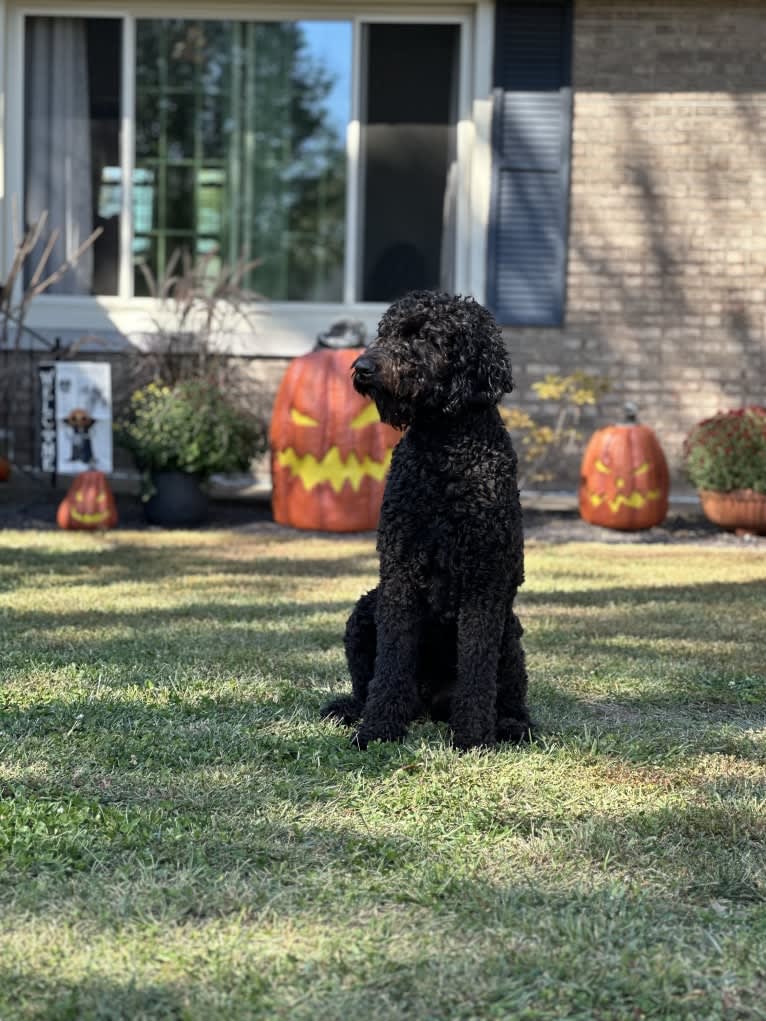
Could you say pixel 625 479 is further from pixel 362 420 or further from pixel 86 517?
pixel 86 517

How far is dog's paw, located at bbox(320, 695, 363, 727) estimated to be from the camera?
387 centimetres

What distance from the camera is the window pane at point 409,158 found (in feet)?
32.1

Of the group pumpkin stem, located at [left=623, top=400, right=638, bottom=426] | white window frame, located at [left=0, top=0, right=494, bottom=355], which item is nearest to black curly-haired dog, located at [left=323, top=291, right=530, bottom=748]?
pumpkin stem, located at [left=623, top=400, right=638, bottom=426]

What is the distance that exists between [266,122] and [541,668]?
643cm

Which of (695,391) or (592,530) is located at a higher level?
(695,391)

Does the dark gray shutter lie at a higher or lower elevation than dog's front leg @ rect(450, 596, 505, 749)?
higher

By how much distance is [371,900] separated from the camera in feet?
8.62

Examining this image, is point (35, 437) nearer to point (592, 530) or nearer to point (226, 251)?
point (226, 251)

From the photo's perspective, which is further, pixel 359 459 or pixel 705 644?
pixel 359 459

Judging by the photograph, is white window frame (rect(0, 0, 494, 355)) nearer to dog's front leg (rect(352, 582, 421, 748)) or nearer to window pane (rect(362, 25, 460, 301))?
window pane (rect(362, 25, 460, 301))

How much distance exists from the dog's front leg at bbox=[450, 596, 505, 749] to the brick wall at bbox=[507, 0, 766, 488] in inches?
240

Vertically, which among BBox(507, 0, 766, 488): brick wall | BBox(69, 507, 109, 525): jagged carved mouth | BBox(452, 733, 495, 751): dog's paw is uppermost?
BBox(507, 0, 766, 488): brick wall

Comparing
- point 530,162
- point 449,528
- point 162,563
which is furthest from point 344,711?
point 530,162

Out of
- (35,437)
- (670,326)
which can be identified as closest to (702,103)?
(670,326)
